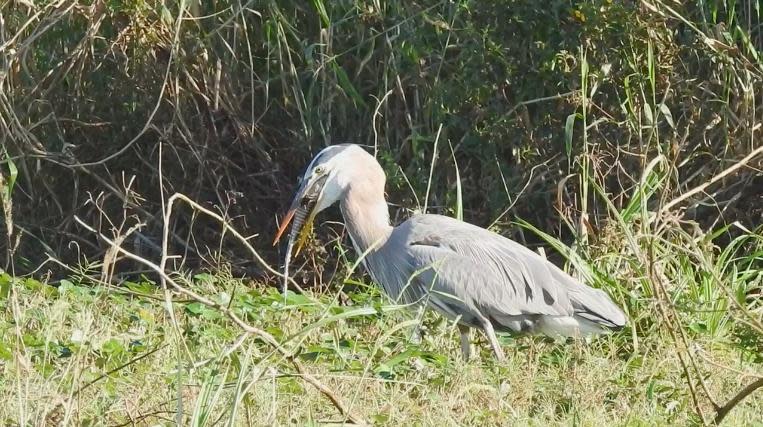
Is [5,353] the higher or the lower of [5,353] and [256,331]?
the lower

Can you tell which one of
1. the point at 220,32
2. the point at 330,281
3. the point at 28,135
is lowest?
the point at 330,281

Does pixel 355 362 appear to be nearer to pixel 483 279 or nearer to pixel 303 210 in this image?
pixel 483 279

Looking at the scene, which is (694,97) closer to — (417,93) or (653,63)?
(653,63)

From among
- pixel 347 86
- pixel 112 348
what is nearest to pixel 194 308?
pixel 112 348

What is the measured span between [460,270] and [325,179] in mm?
822

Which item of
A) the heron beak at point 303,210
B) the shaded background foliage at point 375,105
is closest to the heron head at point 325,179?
the heron beak at point 303,210

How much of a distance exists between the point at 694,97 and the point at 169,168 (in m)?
2.73

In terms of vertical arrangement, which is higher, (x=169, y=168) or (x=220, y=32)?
(x=220, y=32)

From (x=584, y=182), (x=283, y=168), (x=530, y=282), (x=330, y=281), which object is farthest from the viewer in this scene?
(x=283, y=168)

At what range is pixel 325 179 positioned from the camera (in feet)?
19.9

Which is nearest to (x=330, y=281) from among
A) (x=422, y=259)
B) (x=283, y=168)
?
(x=283, y=168)

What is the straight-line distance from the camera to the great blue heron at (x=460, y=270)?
5422 mm

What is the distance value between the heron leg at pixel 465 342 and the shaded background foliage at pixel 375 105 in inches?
31.5

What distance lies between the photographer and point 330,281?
6.79 metres
